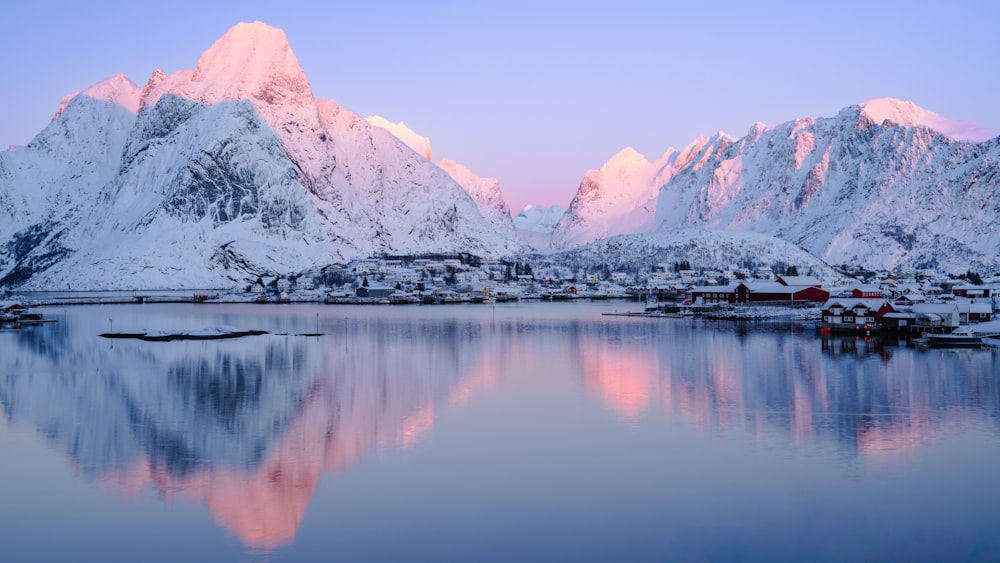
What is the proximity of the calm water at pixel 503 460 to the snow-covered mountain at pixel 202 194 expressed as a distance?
119519 millimetres

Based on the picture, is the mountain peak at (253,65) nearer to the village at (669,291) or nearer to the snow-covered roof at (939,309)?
the village at (669,291)

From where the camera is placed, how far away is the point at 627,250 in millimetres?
176750

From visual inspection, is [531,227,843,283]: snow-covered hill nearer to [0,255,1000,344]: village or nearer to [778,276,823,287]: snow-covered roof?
[0,255,1000,344]: village

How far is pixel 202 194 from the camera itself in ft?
557

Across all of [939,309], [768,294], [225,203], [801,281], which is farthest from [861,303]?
[225,203]

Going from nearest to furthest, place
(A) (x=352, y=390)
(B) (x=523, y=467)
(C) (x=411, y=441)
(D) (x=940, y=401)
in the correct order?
(B) (x=523, y=467) < (C) (x=411, y=441) < (D) (x=940, y=401) < (A) (x=352, y=390)

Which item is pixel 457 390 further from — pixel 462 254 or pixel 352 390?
pixel 462 254

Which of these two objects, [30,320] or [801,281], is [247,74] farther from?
[801,281]

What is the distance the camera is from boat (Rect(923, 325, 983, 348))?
4481 cm

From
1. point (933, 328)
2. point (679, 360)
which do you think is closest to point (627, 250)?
point (933, 328)

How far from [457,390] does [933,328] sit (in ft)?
99.2

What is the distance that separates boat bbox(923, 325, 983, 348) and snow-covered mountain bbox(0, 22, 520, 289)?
119m

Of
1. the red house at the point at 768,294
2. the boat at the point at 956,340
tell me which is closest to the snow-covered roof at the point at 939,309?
the boat at the point at 956,340

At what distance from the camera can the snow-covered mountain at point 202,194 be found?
509 ft
